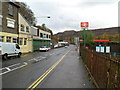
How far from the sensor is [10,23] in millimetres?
24734

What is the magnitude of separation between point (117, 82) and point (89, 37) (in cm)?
7582

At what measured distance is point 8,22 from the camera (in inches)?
949

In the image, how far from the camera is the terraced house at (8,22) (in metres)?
22.5

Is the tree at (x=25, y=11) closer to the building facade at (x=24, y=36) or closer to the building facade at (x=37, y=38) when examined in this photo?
the building facade at (x=37, y=38)

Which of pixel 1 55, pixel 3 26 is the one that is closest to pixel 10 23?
pixel 3 26

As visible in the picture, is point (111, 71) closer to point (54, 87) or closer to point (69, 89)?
point (69, 89)

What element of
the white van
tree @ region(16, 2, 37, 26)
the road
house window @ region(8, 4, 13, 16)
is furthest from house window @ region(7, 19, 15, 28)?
tree @ region(16, 2, 37, 26)

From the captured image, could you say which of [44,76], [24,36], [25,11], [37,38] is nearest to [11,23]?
[24,36]

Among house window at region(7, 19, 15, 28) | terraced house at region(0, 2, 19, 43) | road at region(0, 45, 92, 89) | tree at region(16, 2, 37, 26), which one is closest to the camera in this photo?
road at region(0, 45, 92, 89)

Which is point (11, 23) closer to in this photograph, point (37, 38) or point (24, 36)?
point (24, 36)

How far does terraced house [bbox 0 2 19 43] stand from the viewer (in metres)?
22.5

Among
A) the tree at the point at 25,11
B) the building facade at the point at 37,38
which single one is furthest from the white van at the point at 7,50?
the tree at the point at 25,11

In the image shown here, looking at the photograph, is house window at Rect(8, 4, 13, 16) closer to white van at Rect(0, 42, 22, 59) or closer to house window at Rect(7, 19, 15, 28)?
house window at Rect(7, 19, 15, 28)

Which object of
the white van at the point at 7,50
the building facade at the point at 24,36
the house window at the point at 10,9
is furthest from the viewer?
the building facade at the point at 24,36
